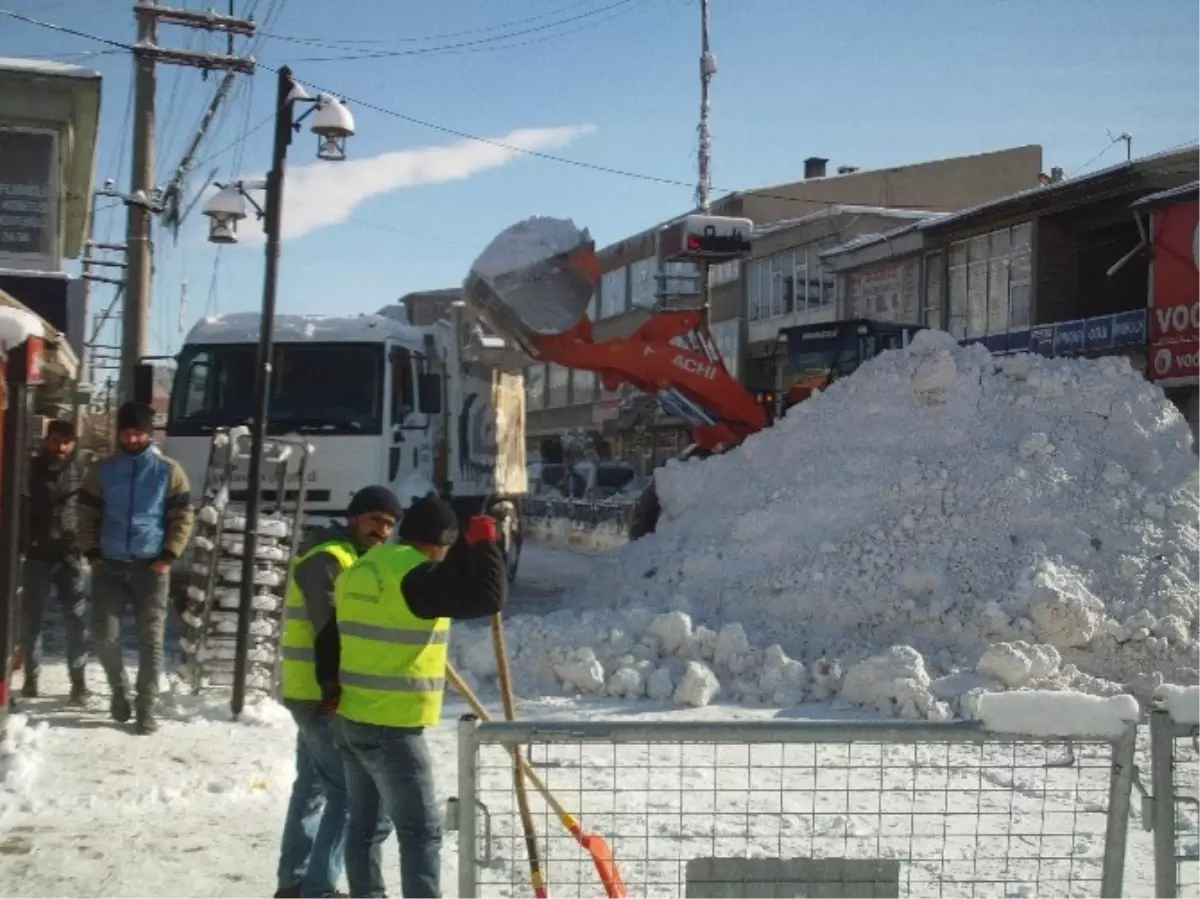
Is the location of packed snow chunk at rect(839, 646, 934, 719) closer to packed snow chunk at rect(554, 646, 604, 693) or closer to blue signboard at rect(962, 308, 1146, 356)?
packed snow chunk at rect(554, 646, 604, 693)

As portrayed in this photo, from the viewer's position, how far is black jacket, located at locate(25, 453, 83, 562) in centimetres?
809

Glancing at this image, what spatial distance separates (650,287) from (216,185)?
38.3 m

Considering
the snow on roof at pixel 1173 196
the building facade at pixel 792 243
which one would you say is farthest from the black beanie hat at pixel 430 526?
the building facade at pixel 792 243

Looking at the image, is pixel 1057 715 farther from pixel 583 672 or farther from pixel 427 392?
pixel 427 392

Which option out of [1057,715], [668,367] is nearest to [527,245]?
[668,367]

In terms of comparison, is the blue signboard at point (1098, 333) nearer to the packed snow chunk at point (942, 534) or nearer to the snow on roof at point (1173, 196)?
the snow on roof at point (1173, 196)

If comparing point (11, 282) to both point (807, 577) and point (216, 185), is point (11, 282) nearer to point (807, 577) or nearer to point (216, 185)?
point (216, 185)

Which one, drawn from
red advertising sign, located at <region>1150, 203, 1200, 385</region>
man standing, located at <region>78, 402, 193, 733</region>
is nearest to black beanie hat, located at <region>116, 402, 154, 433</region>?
man standing, located at <region>78, 402, 193, 733</region>

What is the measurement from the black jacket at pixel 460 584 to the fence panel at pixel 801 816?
1.39 ft

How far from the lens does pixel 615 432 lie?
4812cm

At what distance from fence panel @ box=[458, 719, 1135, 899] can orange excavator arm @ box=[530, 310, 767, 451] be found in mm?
7249

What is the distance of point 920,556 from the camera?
1094 cm

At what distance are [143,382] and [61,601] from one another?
3.11 m

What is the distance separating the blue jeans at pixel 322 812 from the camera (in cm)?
464
